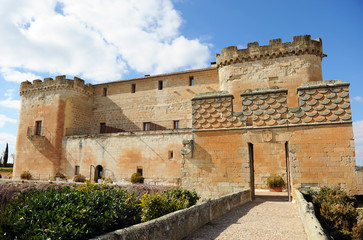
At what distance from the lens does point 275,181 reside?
13344 millimetres

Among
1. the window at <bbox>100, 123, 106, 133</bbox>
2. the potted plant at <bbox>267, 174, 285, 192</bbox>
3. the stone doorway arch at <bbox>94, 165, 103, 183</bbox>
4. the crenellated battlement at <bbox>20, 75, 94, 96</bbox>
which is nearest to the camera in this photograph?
the potted plant at <bbox>267, 174, 285, 192</bbox>

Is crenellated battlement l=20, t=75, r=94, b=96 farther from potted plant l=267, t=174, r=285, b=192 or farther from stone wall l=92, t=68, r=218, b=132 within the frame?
potted plant l=267, t=174, r=285, b=192

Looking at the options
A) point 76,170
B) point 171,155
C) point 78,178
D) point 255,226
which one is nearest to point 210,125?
point 255,226

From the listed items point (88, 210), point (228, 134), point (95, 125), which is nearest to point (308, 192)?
point (228, 134)

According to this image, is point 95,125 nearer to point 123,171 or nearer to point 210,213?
point 123,171

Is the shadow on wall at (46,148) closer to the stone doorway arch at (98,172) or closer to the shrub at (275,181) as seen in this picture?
the stone doorway arch at (98,172)

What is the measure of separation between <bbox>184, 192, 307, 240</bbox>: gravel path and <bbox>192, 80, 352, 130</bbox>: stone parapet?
2952 mm

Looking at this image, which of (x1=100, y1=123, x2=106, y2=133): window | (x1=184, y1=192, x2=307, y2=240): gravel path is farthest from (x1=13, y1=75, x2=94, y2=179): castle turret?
(x1=184, y1=192, x2=307, y2=240): gravel path

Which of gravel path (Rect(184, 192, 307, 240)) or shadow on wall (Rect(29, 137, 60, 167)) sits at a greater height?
shadow on wall (Rect(29, 137, 60, 167))

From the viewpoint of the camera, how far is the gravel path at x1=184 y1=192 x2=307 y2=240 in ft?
14.5

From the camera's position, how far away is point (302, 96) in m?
8.26

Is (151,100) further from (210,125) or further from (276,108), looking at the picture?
(276,108)

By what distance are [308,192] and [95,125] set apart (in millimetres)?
22054

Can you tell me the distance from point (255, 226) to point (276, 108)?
455 cm
